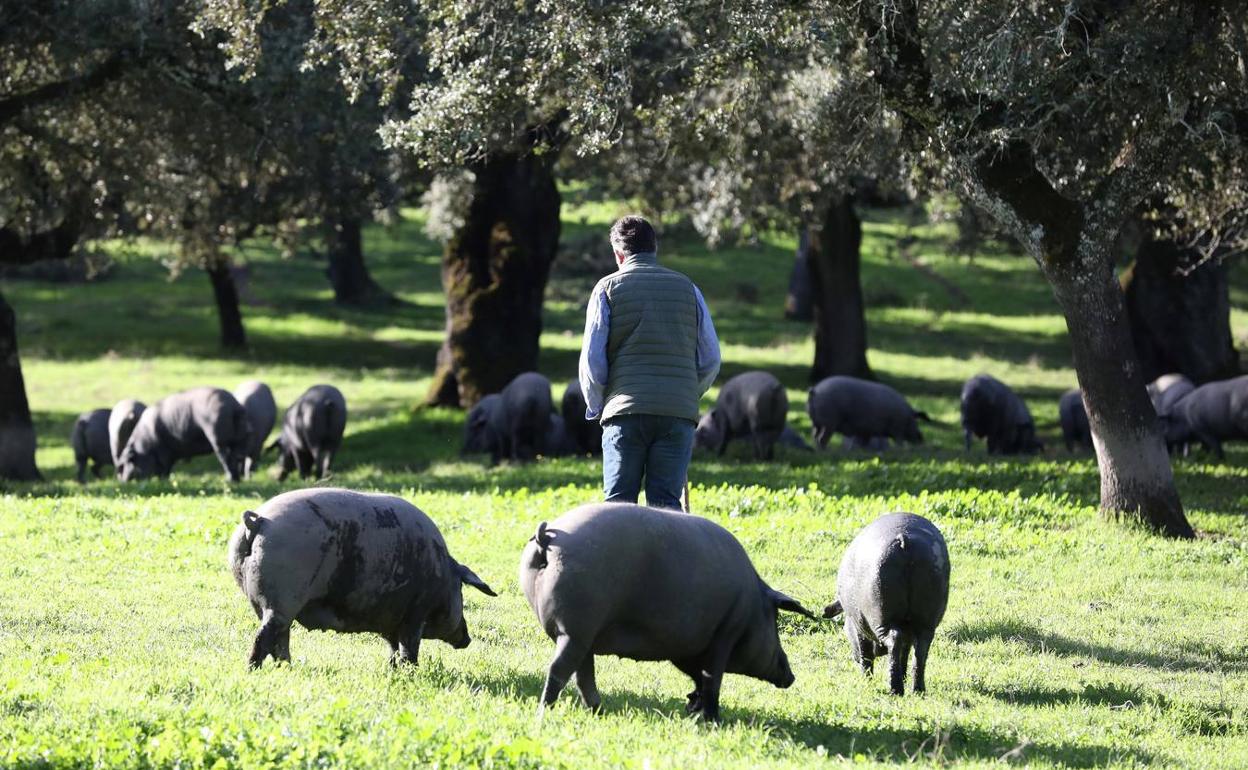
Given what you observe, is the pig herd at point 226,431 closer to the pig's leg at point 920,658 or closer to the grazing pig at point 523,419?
the grazing pig at point 523,419

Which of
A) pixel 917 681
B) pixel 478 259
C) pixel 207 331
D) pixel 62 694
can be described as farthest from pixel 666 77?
pixel 207 331

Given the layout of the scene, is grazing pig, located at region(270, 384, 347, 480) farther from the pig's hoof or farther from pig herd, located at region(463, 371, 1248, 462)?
the pig's hoof

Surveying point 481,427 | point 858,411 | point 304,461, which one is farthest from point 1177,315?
point 304,461

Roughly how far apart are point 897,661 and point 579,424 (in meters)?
16.8

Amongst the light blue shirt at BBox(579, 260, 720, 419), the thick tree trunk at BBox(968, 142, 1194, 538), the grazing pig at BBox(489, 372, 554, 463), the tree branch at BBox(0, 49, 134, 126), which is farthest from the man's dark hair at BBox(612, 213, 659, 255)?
the grazing pig at BBox(489, 372, 554, 463)

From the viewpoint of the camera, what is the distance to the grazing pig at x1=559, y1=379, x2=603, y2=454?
24.9 m

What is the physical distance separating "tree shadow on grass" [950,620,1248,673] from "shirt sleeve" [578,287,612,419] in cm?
312

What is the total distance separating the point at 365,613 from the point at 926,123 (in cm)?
786

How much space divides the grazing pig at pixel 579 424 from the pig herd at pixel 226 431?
3.48 m

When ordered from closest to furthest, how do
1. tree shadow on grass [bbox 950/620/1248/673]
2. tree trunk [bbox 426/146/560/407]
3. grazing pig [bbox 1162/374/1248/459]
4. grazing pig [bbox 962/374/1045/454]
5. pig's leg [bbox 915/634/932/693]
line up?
pig's leg [bbox 915/634/932/693] < tree shadow on grass [bbox 950/620/1248/673] < grazing pig [bbox 1162/374/1248/459] < grazing pig [bbox 962/374/1045/454] < tree trunk [bbox 426/146/560/407]

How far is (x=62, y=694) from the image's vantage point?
7.33 metres

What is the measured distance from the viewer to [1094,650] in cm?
1042

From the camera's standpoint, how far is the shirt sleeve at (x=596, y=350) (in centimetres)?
945

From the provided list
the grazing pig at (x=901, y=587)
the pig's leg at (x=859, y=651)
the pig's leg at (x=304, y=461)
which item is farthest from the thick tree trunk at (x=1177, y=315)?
the grazing pig at (x=901, y=587)
